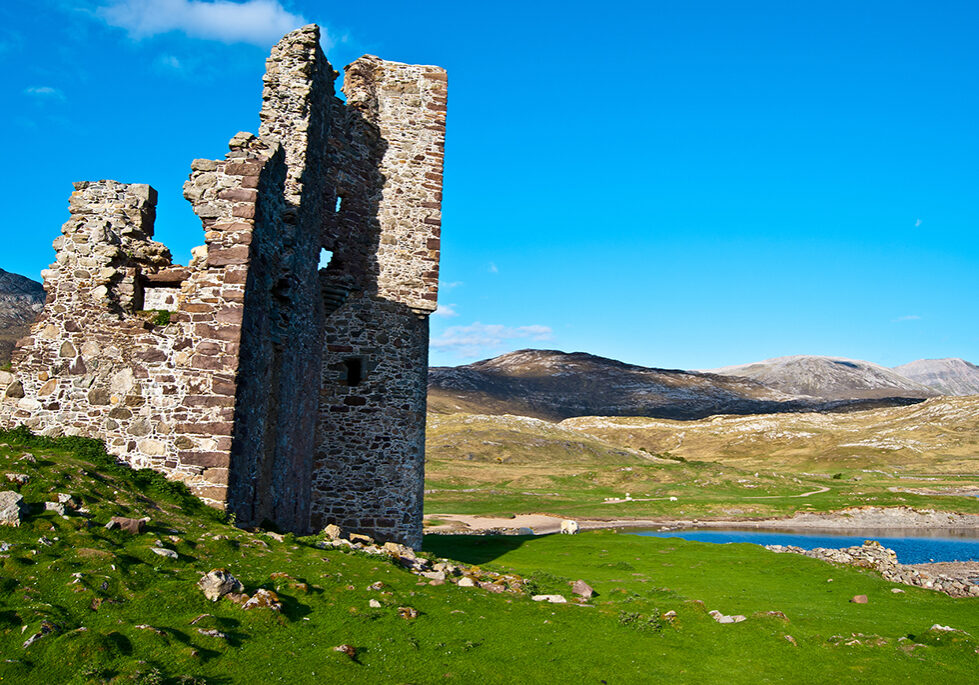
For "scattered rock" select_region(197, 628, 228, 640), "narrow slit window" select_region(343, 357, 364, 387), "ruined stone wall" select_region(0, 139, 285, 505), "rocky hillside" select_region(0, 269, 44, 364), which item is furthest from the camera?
"rocky hillside" select_region(0, 269, 44, 364)

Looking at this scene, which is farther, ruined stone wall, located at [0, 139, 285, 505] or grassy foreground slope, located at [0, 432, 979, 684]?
ruined stone wall, located at [0, 139, 285, 505]

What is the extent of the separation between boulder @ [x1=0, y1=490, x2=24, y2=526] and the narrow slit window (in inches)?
512

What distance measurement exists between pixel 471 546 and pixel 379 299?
35.8 feet

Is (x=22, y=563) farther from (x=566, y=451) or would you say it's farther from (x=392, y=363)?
(x=566, y=451)

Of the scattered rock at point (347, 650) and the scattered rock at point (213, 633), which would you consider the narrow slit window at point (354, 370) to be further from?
the scattered rock at point (213, 633)

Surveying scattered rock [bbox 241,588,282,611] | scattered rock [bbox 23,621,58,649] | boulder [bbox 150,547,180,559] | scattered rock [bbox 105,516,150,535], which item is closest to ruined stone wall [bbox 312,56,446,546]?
scattered rock [bbox 105,516,150,535]

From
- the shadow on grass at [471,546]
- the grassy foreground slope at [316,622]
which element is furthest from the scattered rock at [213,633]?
the shadow on grass at [471,546]

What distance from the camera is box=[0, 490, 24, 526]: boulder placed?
9.56 meters

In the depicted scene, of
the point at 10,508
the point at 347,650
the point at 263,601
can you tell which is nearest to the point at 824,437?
the point at 347,650

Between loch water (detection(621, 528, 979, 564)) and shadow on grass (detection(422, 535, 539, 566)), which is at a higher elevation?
shadow on grass (detection(422, 535, 539, 566))

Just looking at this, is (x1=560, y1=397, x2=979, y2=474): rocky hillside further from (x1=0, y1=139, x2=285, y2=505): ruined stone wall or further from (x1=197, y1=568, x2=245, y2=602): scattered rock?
(x1=197, y1=568, x2=245, y2=602): scattered rock

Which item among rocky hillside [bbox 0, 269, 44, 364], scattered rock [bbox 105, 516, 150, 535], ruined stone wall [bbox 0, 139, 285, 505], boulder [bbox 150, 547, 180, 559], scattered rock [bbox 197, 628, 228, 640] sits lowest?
scattered rock [bbox 197, 628, 228, 640]

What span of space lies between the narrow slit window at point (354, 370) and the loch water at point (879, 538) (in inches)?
1083

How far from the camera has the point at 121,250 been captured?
14.7m
